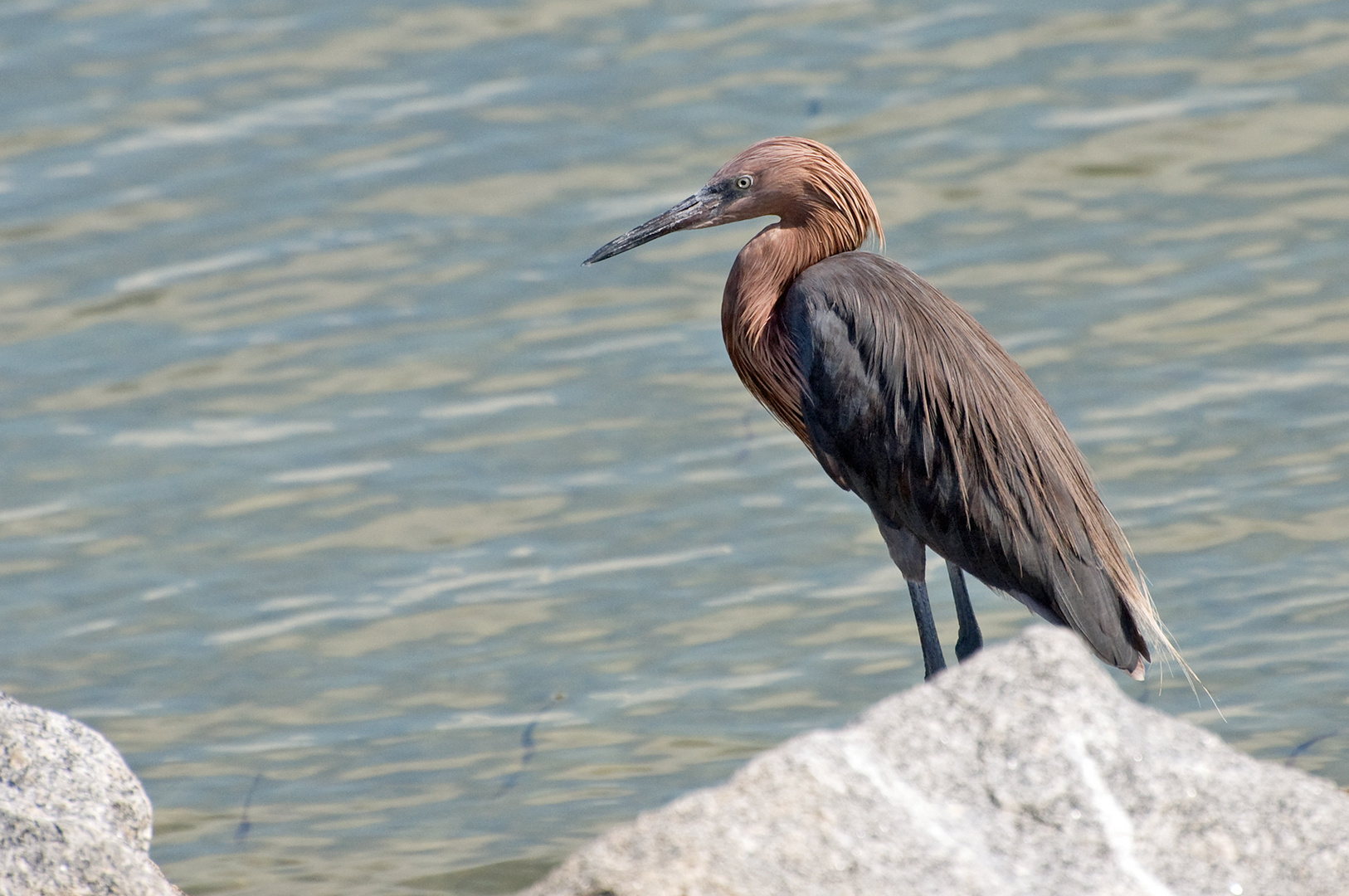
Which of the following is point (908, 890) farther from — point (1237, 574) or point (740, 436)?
point (740, 436)

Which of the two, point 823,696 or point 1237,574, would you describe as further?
point 1237,574

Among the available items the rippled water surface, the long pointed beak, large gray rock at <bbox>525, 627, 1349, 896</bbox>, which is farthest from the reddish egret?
large gray rock at <bbox>525, 627, 1349, 896</bbox>

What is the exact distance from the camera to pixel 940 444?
499 cm

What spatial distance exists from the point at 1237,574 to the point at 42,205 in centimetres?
638

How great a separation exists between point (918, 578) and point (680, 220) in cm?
130

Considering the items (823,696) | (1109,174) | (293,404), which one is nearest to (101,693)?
(293,404)

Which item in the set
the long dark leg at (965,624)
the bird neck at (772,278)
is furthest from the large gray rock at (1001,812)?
the bird neck at (772,278)

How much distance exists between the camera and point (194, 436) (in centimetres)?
791

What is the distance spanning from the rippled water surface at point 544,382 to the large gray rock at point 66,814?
4.36 feet

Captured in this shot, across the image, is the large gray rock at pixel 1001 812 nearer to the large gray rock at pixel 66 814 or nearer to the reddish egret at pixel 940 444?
the large gray rock at pixel 66 814

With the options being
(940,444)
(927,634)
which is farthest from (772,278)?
(927,634)

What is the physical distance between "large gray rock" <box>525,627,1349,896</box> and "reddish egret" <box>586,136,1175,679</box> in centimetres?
163

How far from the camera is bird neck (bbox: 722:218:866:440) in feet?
17.3

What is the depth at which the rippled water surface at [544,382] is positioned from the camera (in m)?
5.98
